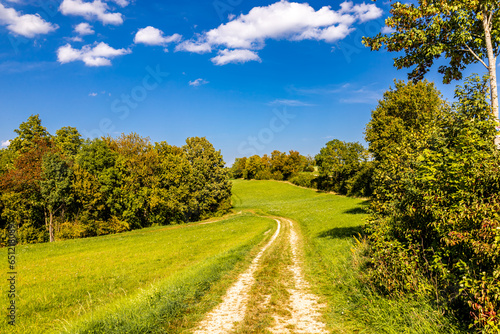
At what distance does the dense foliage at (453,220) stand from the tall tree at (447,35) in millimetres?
2520

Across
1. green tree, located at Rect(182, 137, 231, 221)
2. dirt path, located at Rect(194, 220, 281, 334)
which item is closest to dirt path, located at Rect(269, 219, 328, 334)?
dirt path, located at Rect(194, 220, 281, 334)

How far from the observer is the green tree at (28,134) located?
4672 cm

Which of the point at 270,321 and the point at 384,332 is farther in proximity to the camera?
the point at 270,321

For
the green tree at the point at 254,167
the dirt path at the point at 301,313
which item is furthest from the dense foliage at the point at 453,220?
the green tree at the point at 254,167

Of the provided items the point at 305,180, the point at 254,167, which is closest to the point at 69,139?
the point at 305,180

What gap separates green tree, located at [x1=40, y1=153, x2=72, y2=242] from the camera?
127ft

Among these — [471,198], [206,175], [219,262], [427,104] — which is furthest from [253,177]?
[471,198]

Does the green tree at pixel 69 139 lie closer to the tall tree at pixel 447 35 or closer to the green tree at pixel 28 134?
the green tree at pixel 28 134

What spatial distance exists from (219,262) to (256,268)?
2.17 m

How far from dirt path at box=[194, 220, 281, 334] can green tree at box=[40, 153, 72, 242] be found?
41.6 m

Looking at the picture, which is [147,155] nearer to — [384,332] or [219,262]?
[219,262]

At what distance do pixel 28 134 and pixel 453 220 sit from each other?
2571 inches

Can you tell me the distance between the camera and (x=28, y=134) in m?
48.3

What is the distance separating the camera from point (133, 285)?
13.0m
